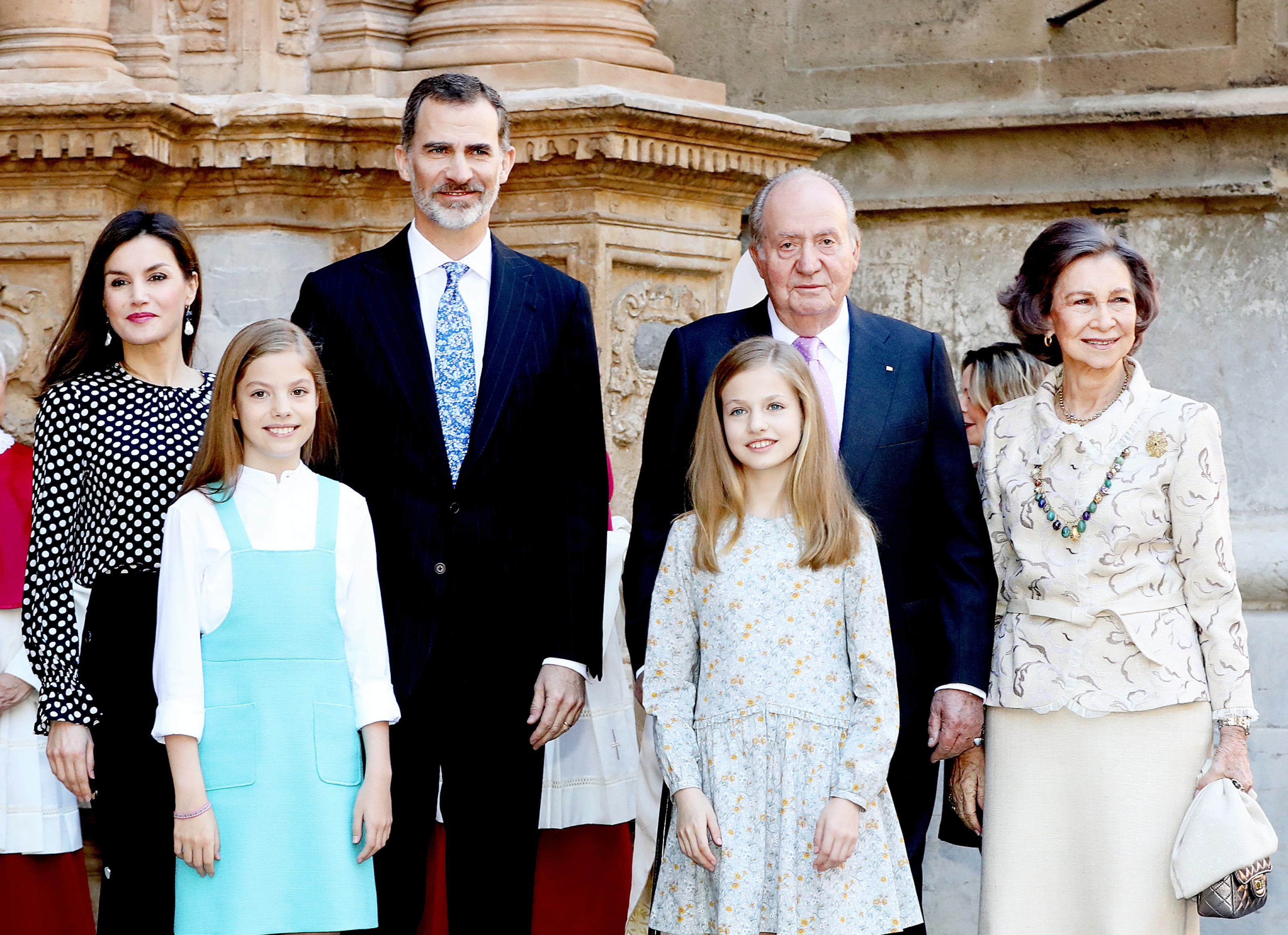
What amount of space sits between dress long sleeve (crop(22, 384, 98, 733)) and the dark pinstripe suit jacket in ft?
1.56

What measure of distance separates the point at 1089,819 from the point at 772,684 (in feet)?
2.10

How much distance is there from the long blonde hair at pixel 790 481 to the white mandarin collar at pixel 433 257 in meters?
0.54

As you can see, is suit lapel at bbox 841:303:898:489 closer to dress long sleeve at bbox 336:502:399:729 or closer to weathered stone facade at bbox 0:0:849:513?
dress long sleeve at bbox 336:502:399:729

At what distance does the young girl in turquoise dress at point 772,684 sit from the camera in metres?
2.94

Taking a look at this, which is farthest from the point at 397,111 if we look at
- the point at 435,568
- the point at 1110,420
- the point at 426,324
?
the point at 1110,420

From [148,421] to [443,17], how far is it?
1.77m

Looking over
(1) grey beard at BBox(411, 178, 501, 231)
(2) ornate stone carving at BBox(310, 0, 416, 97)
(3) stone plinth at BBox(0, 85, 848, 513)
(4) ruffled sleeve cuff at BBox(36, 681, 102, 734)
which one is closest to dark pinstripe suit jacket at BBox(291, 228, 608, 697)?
(1) grey beard at BBox(411, 178, 501, 231)

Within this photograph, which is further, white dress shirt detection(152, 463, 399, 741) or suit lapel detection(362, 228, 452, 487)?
suit lapel detection(362, 228, 452, 487)

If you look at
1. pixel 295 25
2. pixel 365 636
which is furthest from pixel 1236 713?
pixel 295 25

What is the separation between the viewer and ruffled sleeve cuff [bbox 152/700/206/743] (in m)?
2.87

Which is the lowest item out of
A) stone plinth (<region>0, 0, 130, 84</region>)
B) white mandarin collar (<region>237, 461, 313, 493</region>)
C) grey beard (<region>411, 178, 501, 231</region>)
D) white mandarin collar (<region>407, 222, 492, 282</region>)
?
white mandarin collar (<region>237, 461, 313, 493</region>)

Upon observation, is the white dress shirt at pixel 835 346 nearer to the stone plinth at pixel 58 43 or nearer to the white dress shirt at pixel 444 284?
the white dress shirt at pixel 444 284

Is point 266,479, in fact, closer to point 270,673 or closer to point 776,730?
point 270,673

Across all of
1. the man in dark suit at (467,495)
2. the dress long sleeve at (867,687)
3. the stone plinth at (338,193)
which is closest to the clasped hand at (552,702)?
the man in dark suit at (467,495)
